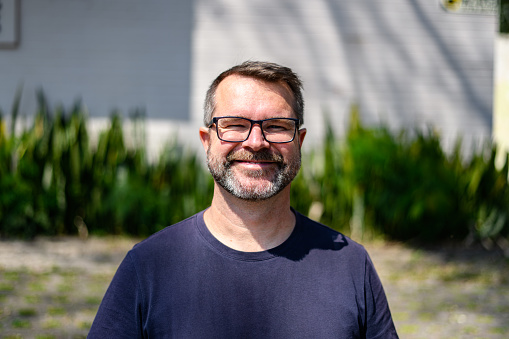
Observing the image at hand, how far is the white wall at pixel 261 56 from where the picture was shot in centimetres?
720

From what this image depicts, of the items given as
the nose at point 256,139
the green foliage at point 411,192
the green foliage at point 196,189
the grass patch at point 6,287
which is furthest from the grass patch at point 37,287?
the nose at point 256,139

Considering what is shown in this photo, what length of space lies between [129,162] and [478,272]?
367cm

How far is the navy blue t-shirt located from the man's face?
0.57 ft

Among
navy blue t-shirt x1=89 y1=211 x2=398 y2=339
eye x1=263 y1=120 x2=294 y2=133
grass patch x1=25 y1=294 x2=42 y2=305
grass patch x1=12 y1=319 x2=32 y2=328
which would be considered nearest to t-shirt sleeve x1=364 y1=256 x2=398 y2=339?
navy blue t-shirt x1=89 y1=211 x2=398 y2=339

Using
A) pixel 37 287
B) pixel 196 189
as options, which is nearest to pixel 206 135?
pixel 37 287

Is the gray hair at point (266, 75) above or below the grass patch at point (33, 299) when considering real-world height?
above

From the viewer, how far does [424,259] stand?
18.7 feet

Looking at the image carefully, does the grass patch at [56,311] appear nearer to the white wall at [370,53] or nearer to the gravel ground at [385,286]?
the gravel ground at [385,286]

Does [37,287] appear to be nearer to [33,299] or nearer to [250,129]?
[33,299]

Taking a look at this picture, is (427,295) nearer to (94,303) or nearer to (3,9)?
(94,303)

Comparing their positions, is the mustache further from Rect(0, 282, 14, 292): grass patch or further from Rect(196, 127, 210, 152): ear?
Rect(0, 282, 14, 292): grass patch

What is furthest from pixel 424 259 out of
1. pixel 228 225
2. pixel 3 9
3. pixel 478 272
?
pixel 3 9

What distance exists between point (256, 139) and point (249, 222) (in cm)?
24

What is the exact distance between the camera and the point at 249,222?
169 centimetres
